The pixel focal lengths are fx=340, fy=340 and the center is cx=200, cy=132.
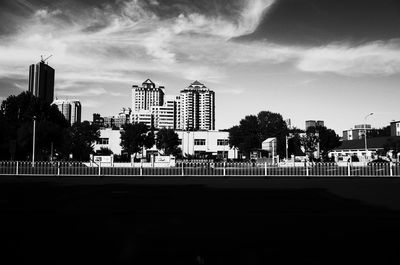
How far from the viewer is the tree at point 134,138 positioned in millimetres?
74194

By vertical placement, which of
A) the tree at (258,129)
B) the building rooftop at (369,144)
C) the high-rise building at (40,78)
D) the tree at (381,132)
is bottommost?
the building rooftop at (369,144)

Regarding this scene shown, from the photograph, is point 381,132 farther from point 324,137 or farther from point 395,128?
point 324,137

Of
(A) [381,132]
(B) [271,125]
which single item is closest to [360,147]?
(B) [271,125]

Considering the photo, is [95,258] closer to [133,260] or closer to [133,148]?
[133,260]

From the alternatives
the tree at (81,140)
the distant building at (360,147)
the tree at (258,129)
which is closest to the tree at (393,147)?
the distant building at (360,147)

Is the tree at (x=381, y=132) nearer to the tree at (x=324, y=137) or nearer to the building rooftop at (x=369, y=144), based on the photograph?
the building rooftop at (x=369, y=144)

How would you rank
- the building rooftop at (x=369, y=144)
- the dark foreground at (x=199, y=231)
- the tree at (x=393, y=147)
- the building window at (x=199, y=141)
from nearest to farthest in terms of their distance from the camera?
the dark foreground at (x=199, y=231), the tree at (x=393, y=147), the building rooftop at (x=369, y=144), the building window at (x=199, y=141)

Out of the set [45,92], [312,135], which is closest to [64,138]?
[312,135]

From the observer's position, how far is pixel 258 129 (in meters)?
90.8

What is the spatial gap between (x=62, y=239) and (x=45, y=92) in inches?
7991

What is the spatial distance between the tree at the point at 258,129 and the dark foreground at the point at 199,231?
7617cm

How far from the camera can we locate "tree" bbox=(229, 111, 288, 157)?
8769 centimetres

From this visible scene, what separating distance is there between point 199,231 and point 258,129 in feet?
280

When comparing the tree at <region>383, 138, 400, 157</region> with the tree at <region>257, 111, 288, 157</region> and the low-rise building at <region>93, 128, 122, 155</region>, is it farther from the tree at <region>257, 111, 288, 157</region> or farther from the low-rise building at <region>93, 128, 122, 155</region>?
the low-rise building at <region>93, 128, 122, 155</region>
